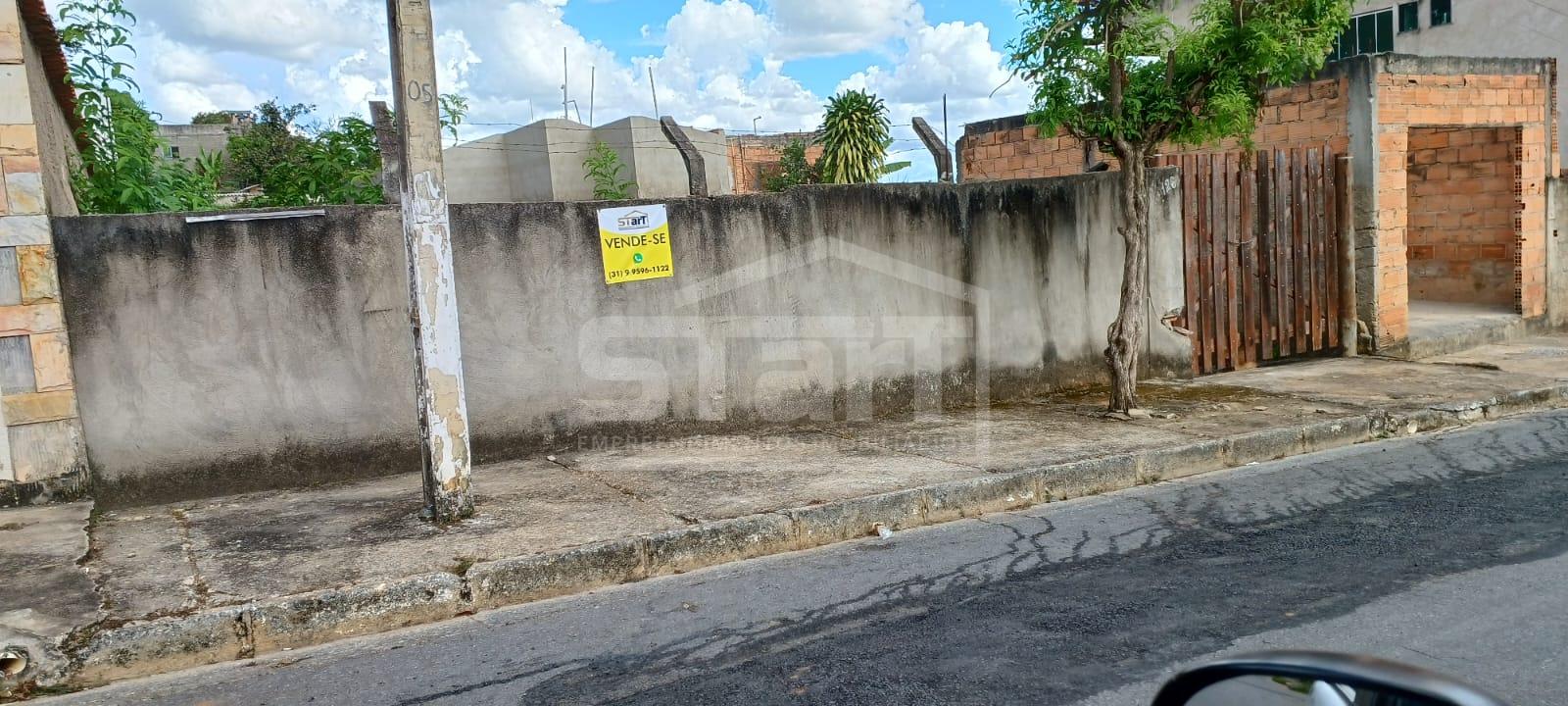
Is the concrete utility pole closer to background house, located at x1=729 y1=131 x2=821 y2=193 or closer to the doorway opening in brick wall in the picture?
the doorway opening in brick wall

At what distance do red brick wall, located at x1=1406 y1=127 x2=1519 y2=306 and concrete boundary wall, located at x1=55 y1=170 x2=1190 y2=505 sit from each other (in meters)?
5.37

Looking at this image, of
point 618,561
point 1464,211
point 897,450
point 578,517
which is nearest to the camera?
point 618,561

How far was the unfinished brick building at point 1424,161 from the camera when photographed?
35.0ft

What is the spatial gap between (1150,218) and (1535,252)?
5928 mm

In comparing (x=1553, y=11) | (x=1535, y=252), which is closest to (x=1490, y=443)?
Answer: (x=1535, y=252)

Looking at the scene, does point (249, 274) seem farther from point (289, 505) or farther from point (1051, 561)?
point (1051, 561)

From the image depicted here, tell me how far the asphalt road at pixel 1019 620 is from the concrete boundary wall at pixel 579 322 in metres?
2.49

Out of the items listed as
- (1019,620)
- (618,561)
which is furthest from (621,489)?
(1019,620)

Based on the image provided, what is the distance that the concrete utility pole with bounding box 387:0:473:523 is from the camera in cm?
539

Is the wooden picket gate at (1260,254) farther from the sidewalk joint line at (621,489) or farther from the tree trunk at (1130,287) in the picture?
the sidewalk joint line at (621,489)

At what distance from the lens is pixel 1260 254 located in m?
10.2

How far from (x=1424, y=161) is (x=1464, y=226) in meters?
0.89

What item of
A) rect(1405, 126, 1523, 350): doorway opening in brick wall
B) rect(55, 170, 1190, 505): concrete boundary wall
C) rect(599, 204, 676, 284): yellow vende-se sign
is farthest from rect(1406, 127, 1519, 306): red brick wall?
rect(599, 204, 676, 284): yellow vende-se sign

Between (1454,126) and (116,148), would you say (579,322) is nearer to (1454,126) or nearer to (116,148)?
(116,148)
